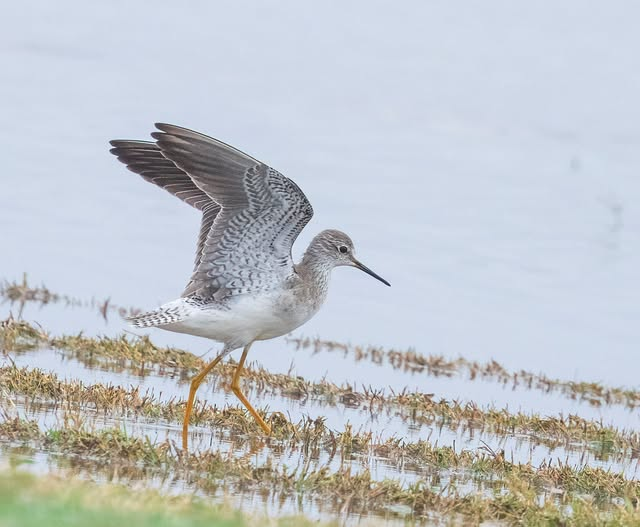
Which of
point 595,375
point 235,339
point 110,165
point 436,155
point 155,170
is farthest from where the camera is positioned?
point 436,155

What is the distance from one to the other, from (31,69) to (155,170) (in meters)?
26.1

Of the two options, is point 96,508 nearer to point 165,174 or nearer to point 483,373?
point 165,174

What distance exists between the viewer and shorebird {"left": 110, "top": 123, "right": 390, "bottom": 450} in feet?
33.3

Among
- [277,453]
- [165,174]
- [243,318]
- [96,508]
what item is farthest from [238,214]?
[96,508]

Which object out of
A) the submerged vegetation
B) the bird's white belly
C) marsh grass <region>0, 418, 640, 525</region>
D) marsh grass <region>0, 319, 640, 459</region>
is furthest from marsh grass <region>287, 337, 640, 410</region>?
marsh grass <region>0, 418, 640, 525</region>

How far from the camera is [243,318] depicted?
10.3 meters

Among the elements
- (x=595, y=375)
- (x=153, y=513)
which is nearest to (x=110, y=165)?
(x=595, y=375)

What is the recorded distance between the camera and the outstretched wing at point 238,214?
33.3 ft

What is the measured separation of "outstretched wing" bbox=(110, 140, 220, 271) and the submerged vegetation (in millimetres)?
1363

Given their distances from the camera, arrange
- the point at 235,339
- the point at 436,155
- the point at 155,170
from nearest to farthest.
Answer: the point at 235,339 → the point at 155,170 → the point at 436,155

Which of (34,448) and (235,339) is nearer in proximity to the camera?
(34,448)

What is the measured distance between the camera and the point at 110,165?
2742 centimetres

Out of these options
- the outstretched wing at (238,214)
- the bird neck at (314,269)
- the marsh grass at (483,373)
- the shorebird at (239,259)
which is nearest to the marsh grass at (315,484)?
the shorebird at (239,259)

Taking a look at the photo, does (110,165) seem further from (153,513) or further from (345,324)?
(153,513)
